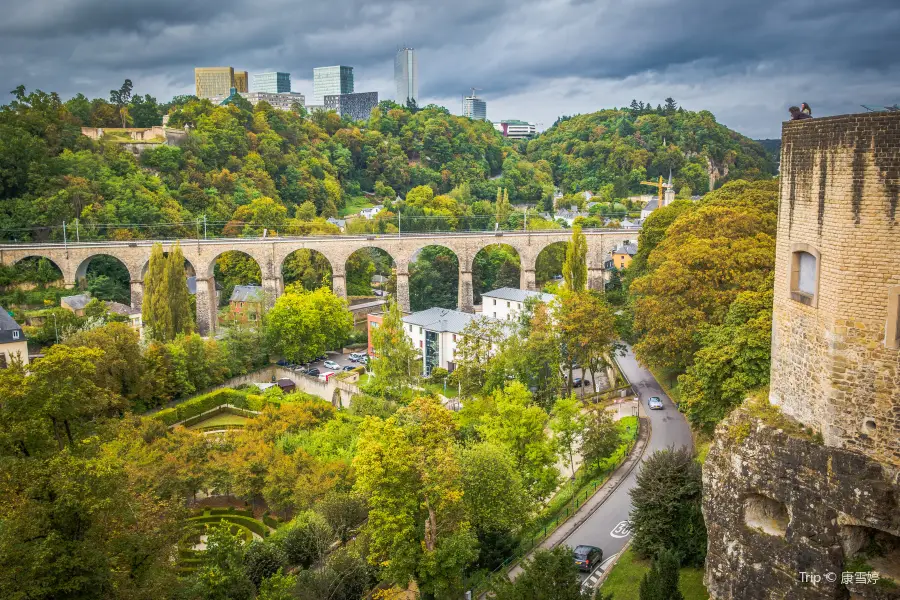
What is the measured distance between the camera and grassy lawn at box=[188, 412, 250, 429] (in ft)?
119

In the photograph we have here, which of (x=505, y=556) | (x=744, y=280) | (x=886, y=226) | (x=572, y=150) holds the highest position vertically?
(x=572, y=150)

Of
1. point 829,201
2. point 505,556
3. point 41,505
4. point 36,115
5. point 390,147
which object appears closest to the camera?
point 829,201

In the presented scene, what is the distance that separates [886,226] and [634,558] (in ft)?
37.5

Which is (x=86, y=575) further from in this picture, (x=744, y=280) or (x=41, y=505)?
(x=744, y=280)

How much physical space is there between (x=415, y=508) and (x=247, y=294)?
3631cm

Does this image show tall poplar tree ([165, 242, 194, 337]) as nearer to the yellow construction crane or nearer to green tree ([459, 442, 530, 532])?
green tree ([459, 442, 530, 532])

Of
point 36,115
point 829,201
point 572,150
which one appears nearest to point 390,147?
point 572,150

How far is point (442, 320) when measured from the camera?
42.6 metres

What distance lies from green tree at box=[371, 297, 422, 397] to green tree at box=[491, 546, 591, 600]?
20847mm

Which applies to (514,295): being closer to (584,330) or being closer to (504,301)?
(504,301)

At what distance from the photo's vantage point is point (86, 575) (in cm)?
1359

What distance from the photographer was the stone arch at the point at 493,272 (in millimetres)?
66312

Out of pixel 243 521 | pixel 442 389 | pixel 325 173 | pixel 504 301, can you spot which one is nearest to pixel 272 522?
pixel 243 521

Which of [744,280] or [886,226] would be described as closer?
[886,226]
